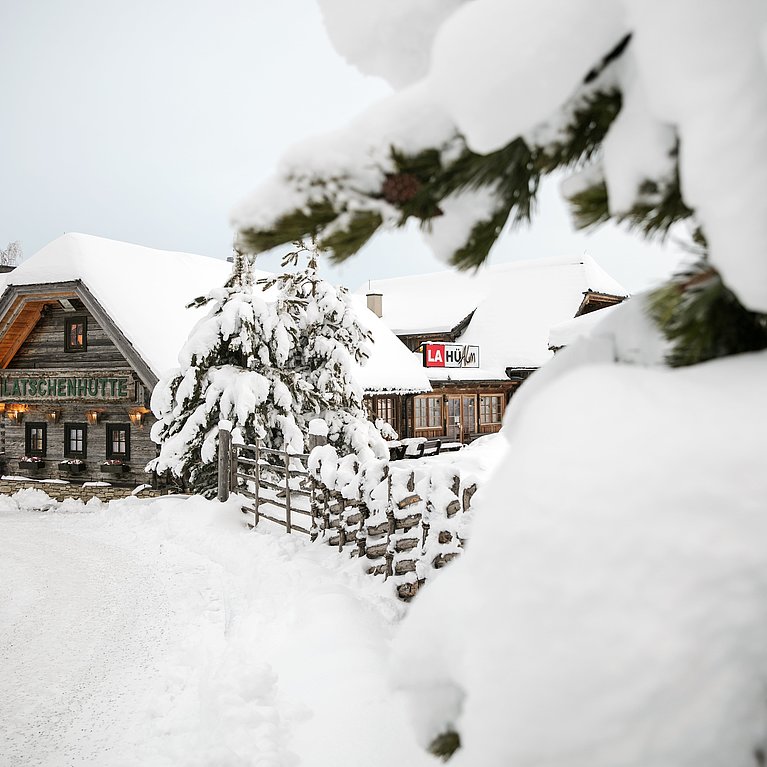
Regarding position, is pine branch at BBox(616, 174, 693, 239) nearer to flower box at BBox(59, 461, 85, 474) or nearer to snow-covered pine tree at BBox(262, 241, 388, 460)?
snow-covered pine tree at BBox(262, 241, 388, 460)

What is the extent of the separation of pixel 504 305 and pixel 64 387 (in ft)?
65.8

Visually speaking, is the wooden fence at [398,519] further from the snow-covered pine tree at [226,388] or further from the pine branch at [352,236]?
the pine branch at [352,236]

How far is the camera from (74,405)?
54.1ft

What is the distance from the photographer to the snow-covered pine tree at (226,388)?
11.9 m

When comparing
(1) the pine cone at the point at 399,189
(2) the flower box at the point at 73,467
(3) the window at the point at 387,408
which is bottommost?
(2) the flower box at the point at 73,467

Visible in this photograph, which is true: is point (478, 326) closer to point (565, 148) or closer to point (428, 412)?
point (428, 412)

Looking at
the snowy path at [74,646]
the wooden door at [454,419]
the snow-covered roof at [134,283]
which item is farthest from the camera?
the wooden door at [454,419]

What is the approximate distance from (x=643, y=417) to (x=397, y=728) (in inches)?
157

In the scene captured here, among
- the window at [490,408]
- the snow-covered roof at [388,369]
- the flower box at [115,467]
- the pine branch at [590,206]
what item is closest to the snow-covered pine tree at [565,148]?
the pine branch at [590,206]

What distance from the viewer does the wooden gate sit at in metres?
9.39

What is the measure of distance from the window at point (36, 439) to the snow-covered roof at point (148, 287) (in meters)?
4.21

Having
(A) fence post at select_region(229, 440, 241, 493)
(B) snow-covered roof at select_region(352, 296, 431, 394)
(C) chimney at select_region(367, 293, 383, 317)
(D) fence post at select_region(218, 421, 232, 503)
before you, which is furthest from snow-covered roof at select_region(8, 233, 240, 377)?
(C) chimney at select_region(367, 293, 383, 317)

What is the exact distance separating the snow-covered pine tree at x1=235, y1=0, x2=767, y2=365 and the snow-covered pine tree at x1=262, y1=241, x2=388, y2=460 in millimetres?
11837

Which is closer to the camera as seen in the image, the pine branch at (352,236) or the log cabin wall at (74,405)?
the pine branch at (352,236)
